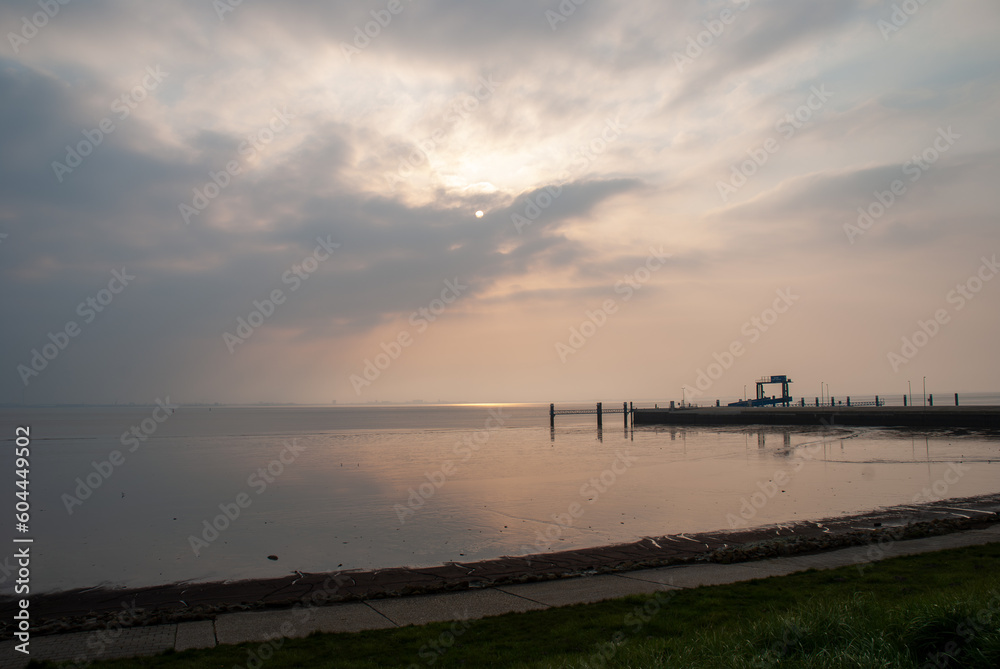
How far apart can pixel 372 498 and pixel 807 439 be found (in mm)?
38565

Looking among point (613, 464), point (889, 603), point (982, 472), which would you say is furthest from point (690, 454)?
point (889, 603)

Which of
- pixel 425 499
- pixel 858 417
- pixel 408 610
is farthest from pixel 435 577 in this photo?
pixel 858 417

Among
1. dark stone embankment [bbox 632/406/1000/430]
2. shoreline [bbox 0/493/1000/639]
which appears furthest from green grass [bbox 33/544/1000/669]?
dark stone embankment [bbox 632/406/1000/430]

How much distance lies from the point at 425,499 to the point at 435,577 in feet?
41.0

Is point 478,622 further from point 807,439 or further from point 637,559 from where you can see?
point 807,439

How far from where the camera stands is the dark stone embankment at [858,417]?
55894 millimetres

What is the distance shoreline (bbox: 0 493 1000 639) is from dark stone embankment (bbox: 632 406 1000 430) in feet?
155

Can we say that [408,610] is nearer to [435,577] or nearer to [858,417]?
[435,577]

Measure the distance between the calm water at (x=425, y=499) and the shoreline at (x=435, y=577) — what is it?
3.62 ft

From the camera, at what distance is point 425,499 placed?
25.8 m

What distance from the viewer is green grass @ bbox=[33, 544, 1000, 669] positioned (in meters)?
5.92

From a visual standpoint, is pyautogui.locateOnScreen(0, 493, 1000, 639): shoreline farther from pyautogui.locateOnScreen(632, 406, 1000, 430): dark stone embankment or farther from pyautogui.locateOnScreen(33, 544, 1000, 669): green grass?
A: pyautogui.locateOnScreen(632, 406, 1000, 430): dark stone embankment

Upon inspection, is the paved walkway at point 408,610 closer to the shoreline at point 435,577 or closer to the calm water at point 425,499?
the shoreline at point 435,577

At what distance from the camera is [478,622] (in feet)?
29.7
